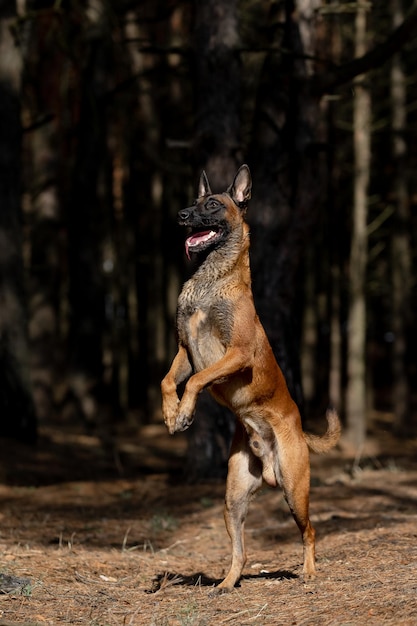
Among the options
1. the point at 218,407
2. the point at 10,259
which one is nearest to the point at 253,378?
the point at 218,407

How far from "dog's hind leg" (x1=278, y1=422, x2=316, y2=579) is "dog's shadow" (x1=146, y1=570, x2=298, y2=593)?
0.28 meters

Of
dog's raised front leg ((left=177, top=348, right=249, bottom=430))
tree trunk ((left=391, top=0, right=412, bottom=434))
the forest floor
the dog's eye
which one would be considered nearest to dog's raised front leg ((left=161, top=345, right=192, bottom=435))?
dog's raised front leg ((left=177, top=348, right=249, bottom=430))

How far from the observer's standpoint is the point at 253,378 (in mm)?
7188

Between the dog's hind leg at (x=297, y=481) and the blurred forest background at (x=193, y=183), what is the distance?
449 cm

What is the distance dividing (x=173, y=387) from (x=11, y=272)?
788 centimetres

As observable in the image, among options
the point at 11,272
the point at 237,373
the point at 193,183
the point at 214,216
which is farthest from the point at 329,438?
the point at 11,272

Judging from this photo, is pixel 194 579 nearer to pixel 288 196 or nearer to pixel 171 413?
pixel 171 413

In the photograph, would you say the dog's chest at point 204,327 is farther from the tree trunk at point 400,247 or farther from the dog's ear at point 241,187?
the tree trunk at point 400,247

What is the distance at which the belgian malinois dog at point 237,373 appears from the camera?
281 inches

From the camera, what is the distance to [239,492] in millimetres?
7277

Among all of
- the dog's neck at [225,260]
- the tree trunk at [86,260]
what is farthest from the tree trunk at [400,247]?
the dog's neck at [225,260]

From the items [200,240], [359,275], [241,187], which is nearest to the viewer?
[200,240]

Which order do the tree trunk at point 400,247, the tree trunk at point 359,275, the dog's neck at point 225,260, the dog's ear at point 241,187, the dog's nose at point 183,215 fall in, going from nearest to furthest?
the dog's nose at point 183,215
the dog's neck at point 225,260
the dog's ear at point 241,187
the tree trunk at point 359,275
the tree trunk at point 400,247

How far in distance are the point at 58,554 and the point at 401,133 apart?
15214 mm
